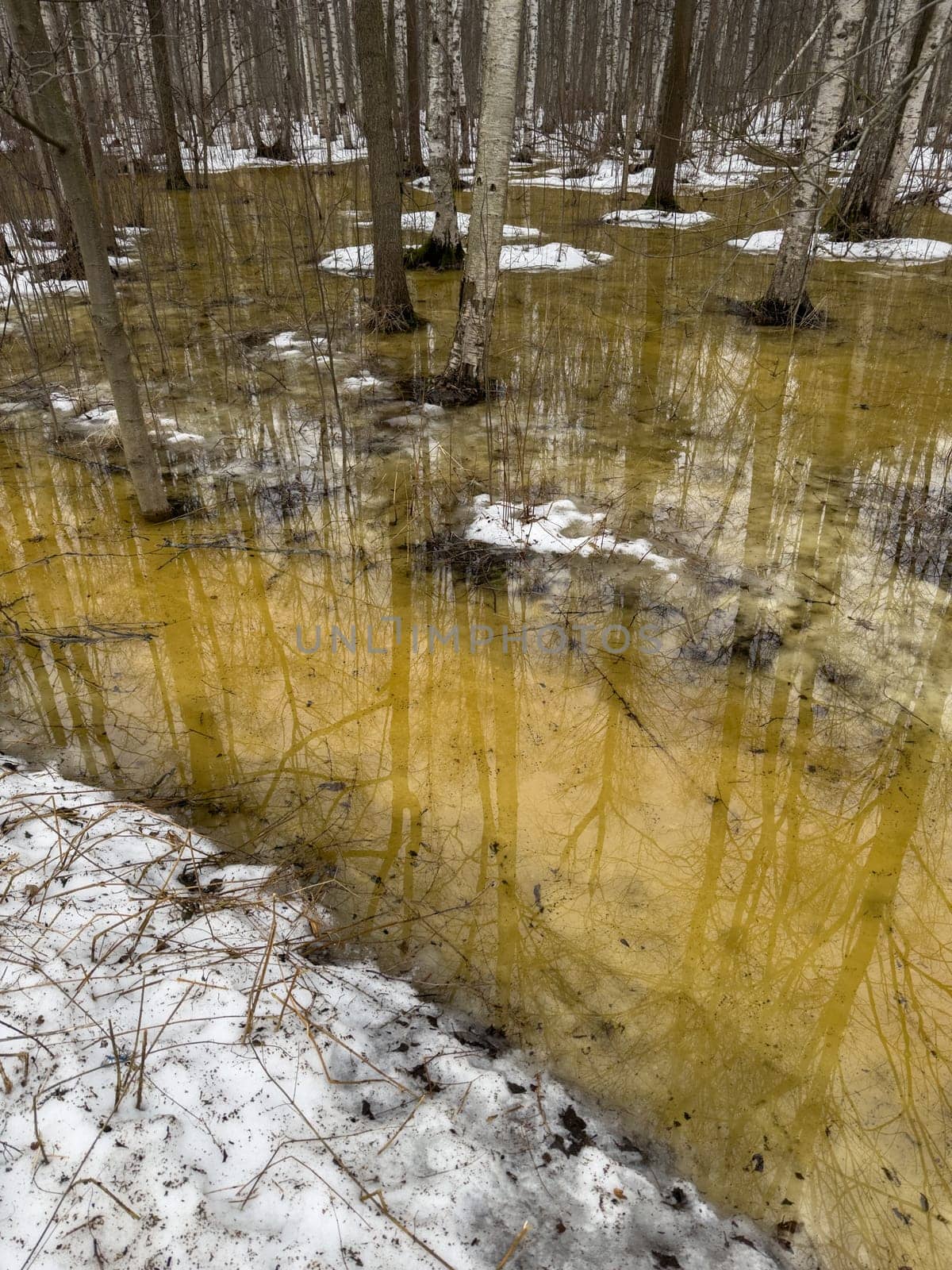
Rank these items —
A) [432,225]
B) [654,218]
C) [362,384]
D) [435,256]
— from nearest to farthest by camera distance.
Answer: [362,384], [435,256], [432,225], [654,218]

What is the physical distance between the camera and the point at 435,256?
961 cm

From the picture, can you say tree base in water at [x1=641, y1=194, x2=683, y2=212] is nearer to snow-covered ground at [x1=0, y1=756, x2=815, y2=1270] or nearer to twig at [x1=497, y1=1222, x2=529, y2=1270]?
snow-covered ground at [x1=0, y1=756, x2=815, y2=1270]

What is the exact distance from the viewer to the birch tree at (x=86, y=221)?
10.5ft

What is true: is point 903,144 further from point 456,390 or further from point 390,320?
point 456,390

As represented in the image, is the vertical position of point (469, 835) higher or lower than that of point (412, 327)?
lower

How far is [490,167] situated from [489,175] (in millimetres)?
45

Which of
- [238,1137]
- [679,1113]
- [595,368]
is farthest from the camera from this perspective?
[595,368]

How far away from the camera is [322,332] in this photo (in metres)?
7.46

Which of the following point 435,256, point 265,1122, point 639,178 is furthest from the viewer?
point 639,178

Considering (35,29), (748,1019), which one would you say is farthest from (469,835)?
(35,29)

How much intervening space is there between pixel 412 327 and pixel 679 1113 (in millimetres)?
7079

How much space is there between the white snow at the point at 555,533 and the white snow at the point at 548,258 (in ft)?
19.9

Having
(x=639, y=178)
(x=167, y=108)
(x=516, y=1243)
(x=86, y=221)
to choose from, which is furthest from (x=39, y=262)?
(x=639, y=178)

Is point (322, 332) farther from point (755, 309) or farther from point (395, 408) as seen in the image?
point (755, 309)
